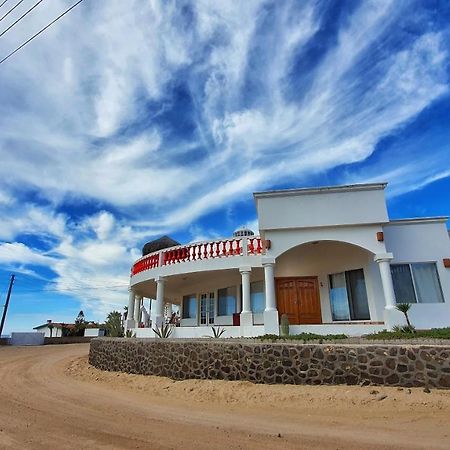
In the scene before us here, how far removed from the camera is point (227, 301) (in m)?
16.2

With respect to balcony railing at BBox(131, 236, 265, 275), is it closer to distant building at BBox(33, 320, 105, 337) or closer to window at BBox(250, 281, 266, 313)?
window at BBox(250, 281, 266, 313)

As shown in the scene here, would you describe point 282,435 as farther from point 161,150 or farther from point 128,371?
point 161,150

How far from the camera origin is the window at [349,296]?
11.7m

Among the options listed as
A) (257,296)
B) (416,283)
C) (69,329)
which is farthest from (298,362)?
(69,329)

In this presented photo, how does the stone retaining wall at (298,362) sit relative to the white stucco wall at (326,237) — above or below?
below

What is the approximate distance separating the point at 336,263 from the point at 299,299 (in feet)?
6.42

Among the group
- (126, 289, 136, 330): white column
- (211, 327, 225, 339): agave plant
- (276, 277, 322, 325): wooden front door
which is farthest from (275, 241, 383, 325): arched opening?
(126, 289, 136, 330): white column

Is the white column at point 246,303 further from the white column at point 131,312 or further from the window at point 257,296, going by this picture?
the white column at point 131,312

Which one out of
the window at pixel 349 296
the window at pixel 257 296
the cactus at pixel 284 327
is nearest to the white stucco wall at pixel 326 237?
the window at pixel 349 296

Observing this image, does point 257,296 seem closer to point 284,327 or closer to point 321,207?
point 284,327

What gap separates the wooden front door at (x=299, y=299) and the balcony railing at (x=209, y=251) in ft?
5.31

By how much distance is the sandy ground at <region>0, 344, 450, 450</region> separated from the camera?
4648 millimetres

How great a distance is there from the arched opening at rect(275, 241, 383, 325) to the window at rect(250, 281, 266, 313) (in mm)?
1964

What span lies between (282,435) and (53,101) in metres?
10.4
